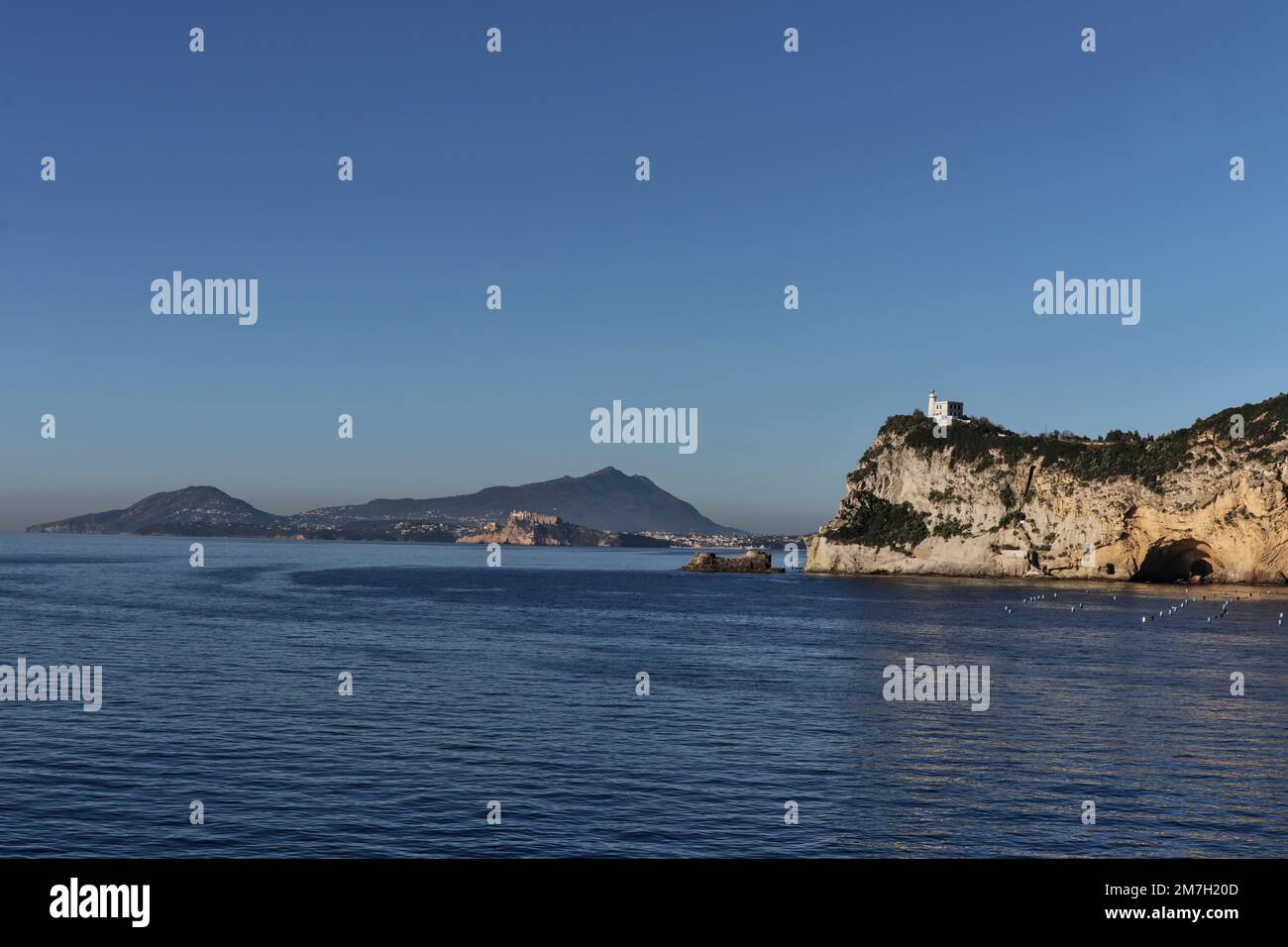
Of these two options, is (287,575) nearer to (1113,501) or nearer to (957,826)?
(1113,501)

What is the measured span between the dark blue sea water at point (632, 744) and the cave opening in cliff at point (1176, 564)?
257 ft

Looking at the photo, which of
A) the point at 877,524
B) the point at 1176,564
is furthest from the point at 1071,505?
the point at 877,524

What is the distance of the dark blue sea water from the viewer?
26.1 metres

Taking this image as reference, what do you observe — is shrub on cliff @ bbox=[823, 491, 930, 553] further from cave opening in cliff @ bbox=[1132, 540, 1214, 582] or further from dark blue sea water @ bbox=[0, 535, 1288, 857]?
dark blue sea water @ bbox=[0, 535, 1288, 857]

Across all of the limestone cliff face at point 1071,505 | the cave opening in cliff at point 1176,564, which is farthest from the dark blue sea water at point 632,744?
the cave opening in cliff at point 1176,564

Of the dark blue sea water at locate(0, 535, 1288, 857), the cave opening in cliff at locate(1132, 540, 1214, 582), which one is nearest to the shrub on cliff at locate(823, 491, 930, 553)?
the cave opening in cliff at locate(1132, 540, 1214, 582)

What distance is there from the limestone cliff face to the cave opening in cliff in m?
0.21

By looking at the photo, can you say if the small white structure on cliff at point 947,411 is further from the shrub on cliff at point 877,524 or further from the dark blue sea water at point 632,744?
the dark blue sea water at point 632,744

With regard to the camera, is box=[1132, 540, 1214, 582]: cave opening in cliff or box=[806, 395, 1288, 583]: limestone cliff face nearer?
box=[806, 395, 1288, 583]: limestone cliff face

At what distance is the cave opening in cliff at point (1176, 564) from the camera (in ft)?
505
